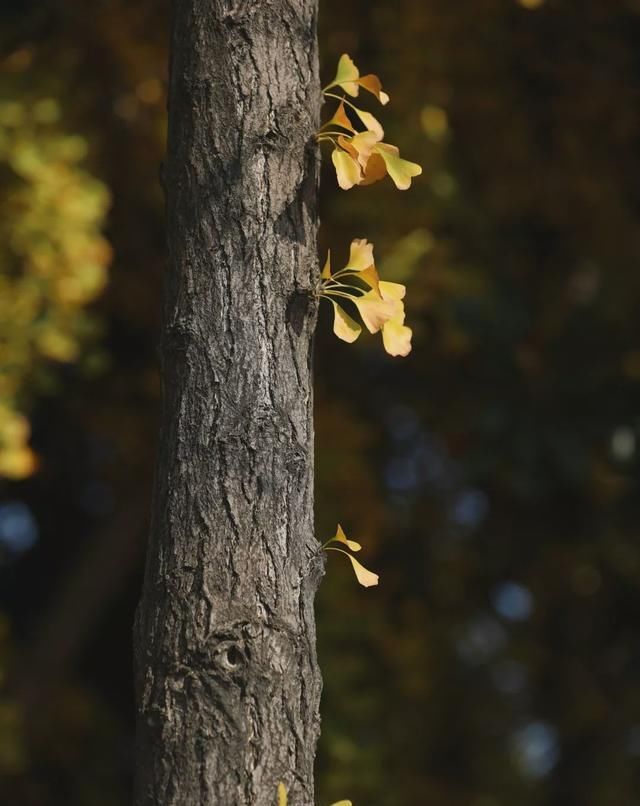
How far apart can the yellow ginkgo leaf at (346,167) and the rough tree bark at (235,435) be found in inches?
1.1

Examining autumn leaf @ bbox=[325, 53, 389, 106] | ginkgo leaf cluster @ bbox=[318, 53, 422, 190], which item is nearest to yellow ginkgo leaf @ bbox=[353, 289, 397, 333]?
ginkgo leaf cluster @ bbox=[318, 53, 422, 190]

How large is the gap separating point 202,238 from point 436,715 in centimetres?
462

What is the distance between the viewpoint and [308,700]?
4.60ft

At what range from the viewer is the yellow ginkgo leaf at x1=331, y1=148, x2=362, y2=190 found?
1527mm

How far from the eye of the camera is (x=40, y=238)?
3637mm

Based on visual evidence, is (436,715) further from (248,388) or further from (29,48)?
(248,388)

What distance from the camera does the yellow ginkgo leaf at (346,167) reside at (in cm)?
153

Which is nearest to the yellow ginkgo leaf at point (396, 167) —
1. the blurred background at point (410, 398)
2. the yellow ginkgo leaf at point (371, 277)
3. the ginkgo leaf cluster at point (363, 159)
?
the ginkgo leaf cluster at point (363, 159)

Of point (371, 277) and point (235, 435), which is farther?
point (371, 277)

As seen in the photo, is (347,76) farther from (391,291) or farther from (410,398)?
(410,398)

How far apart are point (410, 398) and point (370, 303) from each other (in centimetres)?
Result: 354

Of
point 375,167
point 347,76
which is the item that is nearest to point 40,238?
point 347,76

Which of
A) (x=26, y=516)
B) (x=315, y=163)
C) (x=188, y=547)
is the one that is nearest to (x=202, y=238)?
(x=315, y=163)

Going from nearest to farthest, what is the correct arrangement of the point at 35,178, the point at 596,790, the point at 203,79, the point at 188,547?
1. the point at 188,547
2. the point at 203,79
3. the point at 35,178
4. the point at 596,790
